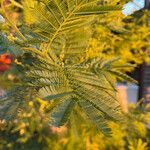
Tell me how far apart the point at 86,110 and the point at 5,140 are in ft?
15.7

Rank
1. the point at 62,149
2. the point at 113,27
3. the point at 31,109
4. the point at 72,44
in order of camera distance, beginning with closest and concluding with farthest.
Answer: the point at 72,44, the point at 113,27, the point at 31,109, the point at 62,149

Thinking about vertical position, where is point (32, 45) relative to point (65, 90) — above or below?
above

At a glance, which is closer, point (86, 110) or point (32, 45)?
point (86, 110)

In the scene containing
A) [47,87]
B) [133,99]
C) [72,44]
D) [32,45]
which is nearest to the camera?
[47,87]

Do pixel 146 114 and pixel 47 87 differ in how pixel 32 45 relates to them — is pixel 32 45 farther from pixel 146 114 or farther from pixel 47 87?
pixel 146 114

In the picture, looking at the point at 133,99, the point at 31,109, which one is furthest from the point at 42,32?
the point at 133,99

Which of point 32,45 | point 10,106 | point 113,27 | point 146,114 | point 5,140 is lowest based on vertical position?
point 5,140

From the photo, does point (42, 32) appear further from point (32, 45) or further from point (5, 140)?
point (5, 140)

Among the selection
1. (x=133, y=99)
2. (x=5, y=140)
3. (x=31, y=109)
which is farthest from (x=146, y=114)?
(x=133, y=99)

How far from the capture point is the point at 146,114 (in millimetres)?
3621

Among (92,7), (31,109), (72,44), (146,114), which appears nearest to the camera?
(92,7)

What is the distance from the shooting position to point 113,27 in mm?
2100

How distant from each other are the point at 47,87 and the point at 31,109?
249 centimetres

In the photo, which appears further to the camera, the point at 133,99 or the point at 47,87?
the point at 133,99
